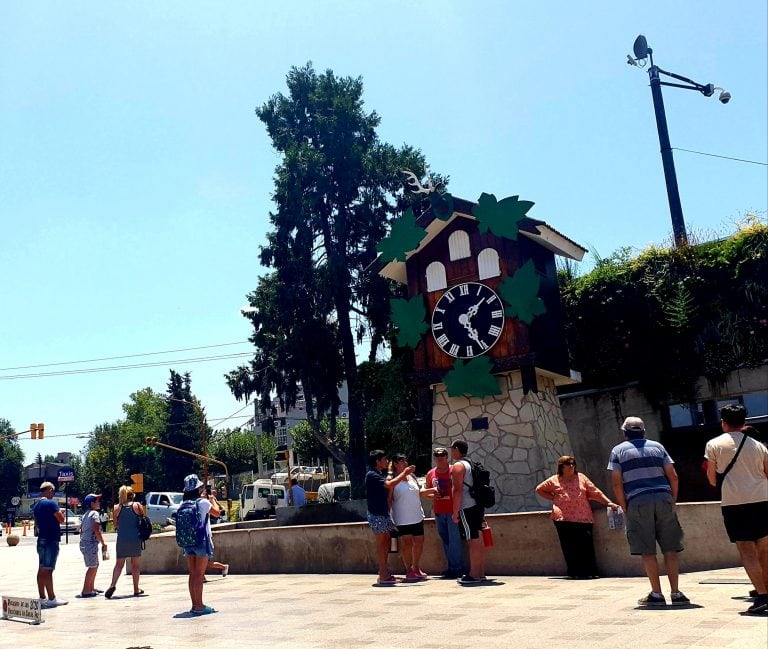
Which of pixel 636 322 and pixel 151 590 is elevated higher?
pixel 636 322

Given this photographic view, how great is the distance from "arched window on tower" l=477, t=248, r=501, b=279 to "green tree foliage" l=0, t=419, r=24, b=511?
11298 centimetres

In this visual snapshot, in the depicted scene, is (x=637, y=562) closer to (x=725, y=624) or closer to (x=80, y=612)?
(x=725, y=624)

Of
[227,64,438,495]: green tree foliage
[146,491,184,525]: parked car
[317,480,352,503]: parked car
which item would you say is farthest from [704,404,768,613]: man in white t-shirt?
[146,491,184,525]: parked car

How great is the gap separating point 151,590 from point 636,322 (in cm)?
1175

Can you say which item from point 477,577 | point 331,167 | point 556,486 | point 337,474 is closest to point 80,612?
point 477,577

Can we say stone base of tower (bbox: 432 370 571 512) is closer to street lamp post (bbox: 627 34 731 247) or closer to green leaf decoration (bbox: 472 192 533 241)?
green leaf decoration (bbox: 472 192 533 241)

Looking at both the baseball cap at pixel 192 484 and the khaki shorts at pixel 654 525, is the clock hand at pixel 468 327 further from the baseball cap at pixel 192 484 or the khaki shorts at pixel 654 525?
the khaki shorts at pixel 654 525

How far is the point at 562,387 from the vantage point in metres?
19.5

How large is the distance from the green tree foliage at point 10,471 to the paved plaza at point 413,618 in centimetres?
11371

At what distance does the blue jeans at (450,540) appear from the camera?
10.8 metres

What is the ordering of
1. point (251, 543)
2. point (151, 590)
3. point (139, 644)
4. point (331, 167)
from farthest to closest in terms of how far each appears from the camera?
point (331, 167), point (251, 543), point (151, 590), point (139, 644)

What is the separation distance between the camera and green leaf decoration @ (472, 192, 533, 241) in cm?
1552

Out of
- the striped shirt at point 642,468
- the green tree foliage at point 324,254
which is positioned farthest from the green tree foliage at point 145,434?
the striped shirt at point 642,468

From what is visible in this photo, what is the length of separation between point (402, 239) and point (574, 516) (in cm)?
809
